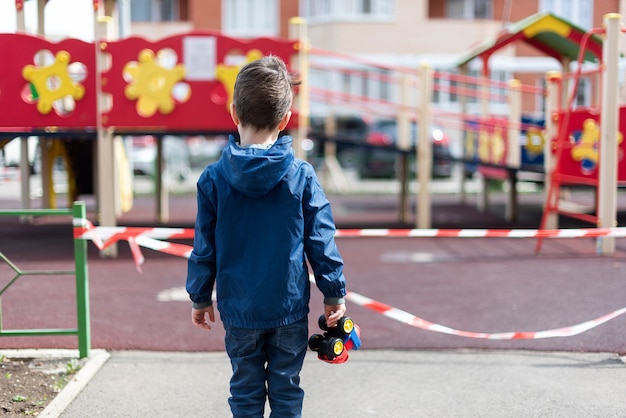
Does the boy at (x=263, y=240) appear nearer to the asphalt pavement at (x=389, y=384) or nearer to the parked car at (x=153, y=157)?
the asphalt pavement at (x=389, y=384)

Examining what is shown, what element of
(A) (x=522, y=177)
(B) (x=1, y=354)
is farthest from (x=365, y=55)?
(B) (x=1, y=354)

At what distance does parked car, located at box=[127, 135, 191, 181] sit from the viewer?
25.6 m

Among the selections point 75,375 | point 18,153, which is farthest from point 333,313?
point 18,153

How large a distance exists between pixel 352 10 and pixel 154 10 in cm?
807

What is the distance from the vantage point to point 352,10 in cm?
3056

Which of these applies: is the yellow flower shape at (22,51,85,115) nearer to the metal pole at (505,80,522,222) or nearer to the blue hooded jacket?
the metal pole at (505,80,522,222)

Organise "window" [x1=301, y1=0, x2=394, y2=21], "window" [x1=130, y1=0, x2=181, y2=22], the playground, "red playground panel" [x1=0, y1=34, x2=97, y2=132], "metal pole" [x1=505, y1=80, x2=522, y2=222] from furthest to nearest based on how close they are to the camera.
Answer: "window" [x1=130, y1=0, x2=181, y2=22] < "window" [x1=301, y1=0, x2=394, y2=21] < "metal pole" [x1=505, y1=80, x2=522, y2=222] < "red playground panel" [x1=0, y1=34, x2=97, y2=132] < the playground

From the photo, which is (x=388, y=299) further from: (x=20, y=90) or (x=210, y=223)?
(x=20, y=90)

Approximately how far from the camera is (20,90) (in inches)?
374

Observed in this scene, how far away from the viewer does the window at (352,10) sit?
99.8ft

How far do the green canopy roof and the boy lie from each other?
9379 mm

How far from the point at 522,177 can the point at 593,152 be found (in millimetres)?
3824

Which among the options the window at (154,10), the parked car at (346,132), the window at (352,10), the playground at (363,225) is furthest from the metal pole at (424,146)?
the window at (154,10)

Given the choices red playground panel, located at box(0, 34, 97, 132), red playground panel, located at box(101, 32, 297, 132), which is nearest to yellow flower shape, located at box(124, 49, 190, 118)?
red playground panel, located at box(101, 32, 297, 132)
